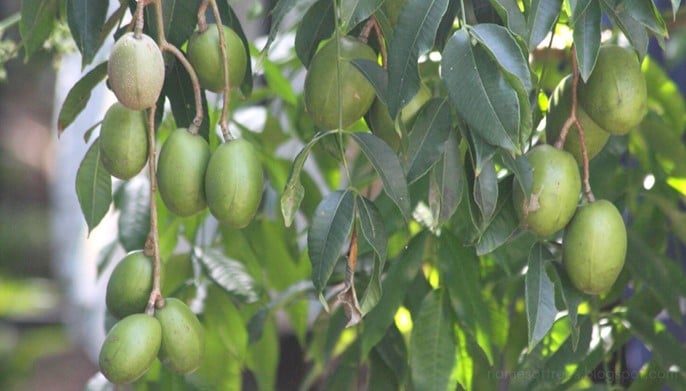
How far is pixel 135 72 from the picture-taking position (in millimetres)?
813

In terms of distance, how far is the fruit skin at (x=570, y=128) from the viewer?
954 mm

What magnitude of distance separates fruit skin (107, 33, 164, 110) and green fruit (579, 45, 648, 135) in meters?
0.36

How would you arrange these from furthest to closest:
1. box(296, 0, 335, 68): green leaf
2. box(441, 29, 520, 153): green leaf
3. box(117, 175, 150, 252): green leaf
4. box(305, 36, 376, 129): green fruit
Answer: box(117, 175, 150, 252): green leaf < box(296, 0, 335, 68): green leaf < box(305, 36, 376, 129): green fruit < box(441, 29, 520, 153): green leaf

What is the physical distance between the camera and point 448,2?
0.86 m

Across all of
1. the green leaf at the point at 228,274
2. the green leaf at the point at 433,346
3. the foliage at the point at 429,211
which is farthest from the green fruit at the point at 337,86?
the green leaf at the point at 228,274

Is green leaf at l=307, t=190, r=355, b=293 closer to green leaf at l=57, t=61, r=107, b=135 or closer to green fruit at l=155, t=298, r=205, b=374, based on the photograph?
green fruit at l=155, t=298, r=205, b=374

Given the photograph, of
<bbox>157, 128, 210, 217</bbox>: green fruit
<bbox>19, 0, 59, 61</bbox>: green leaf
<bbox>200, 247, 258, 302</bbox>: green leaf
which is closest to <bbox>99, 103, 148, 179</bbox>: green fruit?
<bbox>157, 128, 210, 217</bbox>: green fruit

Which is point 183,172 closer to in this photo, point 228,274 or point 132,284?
point 132,284

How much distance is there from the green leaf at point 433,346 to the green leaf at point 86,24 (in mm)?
435

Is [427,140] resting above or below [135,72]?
below

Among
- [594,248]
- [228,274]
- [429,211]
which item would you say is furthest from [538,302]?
[228,274]

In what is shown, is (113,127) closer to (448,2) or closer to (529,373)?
(448,2)

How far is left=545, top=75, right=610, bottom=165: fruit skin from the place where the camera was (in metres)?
0.95

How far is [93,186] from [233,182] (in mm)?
202
